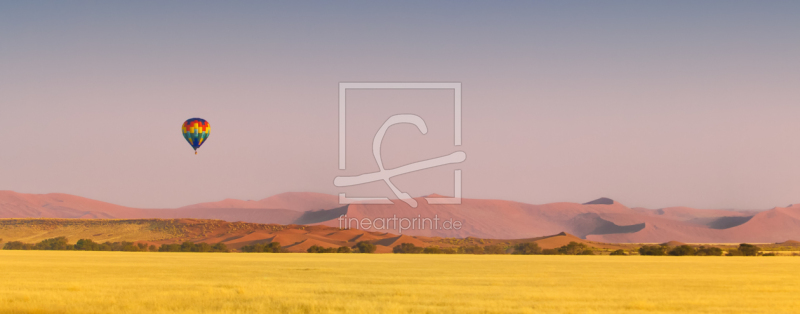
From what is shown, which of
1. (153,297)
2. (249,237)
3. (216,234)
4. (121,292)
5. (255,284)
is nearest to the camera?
(153,297)

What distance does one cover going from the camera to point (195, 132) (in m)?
72.1

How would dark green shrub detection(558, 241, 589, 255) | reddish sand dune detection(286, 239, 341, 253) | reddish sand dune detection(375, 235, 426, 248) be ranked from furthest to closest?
reddish sand dune detection(375, 235, 426, 248) → reddish sand dune detection(286, 239, 341, 253) → dark green shrub detection(558, 241, 589, 255)

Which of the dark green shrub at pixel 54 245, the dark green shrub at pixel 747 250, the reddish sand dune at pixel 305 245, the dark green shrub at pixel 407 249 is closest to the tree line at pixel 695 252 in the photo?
the dark green shrub at pixel 747 250

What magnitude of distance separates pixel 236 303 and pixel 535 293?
39.4 feet

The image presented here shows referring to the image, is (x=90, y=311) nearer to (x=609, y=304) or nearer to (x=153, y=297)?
(x=153, y=297)

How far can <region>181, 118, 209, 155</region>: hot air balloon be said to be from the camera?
7212 centimetres

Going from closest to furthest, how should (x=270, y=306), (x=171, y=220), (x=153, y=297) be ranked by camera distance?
(x=270, y=306), (x=153, y=297), (x=171, y=220)

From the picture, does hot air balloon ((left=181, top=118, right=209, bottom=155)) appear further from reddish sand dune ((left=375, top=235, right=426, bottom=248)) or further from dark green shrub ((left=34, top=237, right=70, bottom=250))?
reddish sand dune ((left=375, top=235, right=426, bottom=248))

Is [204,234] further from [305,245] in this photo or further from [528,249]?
[528,249]

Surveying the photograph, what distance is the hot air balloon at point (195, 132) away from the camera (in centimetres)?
7212

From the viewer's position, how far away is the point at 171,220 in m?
159

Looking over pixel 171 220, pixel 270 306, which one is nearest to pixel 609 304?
pixel 270 306

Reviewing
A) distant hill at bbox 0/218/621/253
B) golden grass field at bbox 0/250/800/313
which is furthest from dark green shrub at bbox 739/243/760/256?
golden grass field at bbox 0/250/800/313

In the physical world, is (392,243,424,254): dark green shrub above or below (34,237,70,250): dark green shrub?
below
